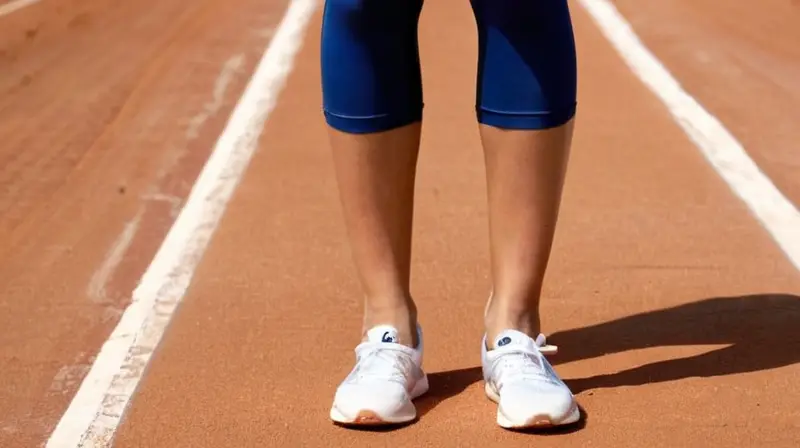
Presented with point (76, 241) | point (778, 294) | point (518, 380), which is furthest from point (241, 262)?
point (778, 294)

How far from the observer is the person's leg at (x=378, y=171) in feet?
8.43

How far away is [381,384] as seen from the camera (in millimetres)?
2576

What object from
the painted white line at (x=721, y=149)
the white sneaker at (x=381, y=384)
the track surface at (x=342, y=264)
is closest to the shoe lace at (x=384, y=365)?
the white sneaker at (x=381, y=384)

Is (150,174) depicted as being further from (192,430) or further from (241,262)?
(192,430)

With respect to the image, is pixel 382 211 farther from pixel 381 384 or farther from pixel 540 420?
Result: pixel 540 420

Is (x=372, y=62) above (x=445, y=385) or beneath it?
above

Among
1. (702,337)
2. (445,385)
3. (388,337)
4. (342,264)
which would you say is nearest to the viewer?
(388,337)

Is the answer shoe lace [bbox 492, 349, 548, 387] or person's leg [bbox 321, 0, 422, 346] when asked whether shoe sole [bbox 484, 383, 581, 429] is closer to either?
shoe lace [bbox 492, 349, 548, 387]

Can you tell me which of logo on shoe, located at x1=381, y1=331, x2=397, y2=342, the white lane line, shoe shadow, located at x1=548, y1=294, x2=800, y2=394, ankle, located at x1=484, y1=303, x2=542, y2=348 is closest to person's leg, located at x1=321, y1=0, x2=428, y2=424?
logo on shoe, located at x1=381, y1=331, x2=397, y2=342

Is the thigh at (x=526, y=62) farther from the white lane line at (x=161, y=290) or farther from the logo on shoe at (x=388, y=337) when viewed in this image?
the white lane line at (x=161, y=290)

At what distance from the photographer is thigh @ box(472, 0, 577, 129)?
2.52 metres

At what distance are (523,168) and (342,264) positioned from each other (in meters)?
1.13

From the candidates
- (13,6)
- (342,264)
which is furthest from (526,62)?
(13,6)

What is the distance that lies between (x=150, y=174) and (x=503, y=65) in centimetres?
226
